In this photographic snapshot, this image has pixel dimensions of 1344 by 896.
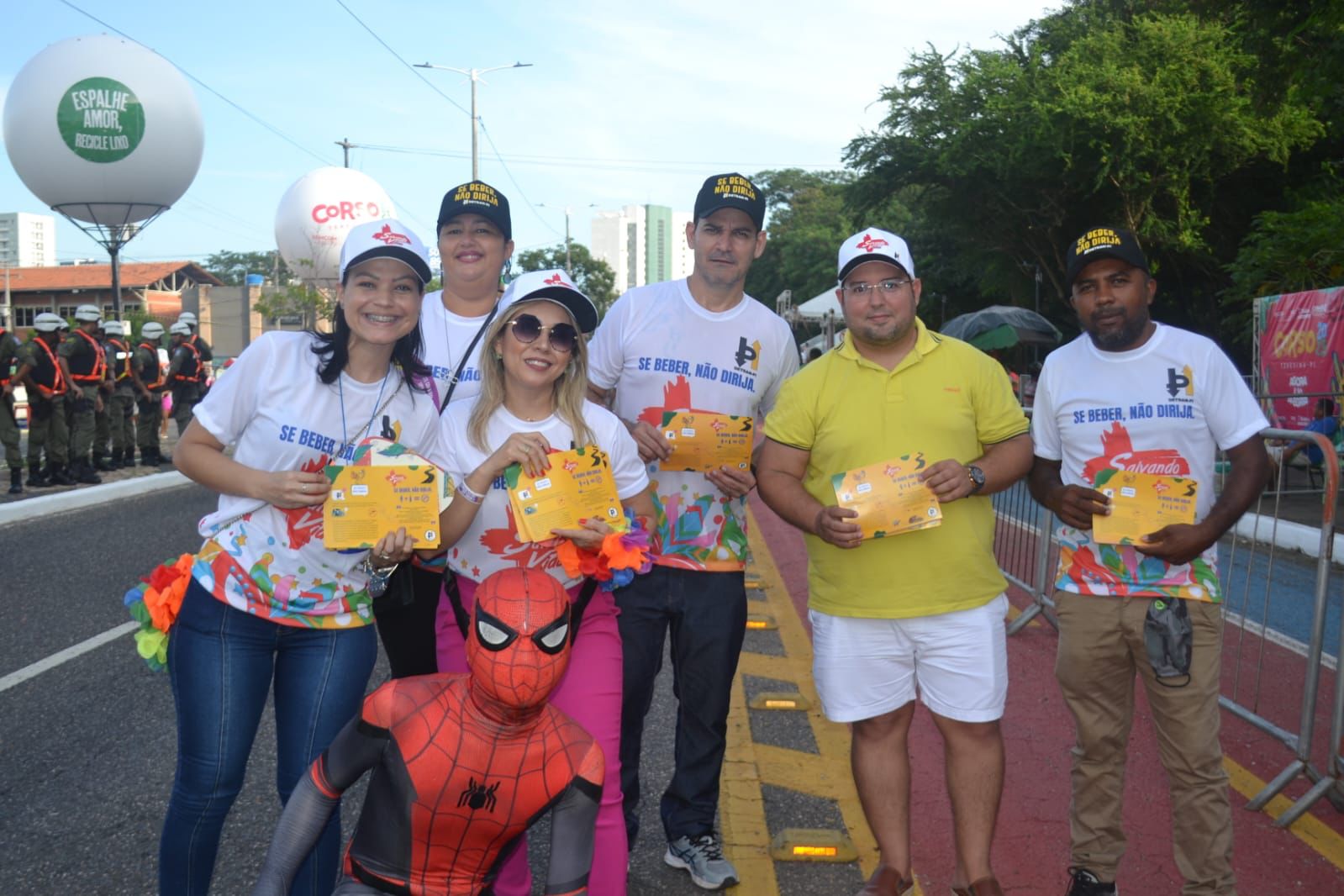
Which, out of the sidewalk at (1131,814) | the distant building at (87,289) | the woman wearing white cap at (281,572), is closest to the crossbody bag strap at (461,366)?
the woman wearing white cap at (281,572)

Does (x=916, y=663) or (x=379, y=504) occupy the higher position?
(x=379, y=504)

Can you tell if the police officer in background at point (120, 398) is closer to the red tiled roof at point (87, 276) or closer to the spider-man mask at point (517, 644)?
the spider-man mask at point (517, 644)

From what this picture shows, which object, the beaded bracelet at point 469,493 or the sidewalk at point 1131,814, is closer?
the beaded bracelet at point 469,493

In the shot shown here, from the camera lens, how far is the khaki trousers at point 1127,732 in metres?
3.43

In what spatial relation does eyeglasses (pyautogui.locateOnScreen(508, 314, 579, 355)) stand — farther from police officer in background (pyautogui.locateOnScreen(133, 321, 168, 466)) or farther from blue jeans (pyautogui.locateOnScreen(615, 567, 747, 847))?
police officer in background (pyautogui.locateOnScreen(133, 321, 168, 466))

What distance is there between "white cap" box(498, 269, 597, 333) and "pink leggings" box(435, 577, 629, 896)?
84cm

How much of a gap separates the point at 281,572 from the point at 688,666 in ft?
4.89

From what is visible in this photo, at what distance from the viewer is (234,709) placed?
9.78 ft

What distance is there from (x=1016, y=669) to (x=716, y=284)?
140 inches

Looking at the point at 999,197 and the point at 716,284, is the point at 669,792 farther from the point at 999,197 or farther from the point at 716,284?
the point at 999,197

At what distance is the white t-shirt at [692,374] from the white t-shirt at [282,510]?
111 cm

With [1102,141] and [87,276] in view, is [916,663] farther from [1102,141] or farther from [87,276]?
[87,276]

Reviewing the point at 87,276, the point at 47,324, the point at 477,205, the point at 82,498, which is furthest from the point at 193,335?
the point at 87,276

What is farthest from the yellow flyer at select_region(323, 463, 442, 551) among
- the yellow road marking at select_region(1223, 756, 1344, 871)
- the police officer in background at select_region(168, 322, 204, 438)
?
the police officer in background at select_region(168, 322, 204, 438)
